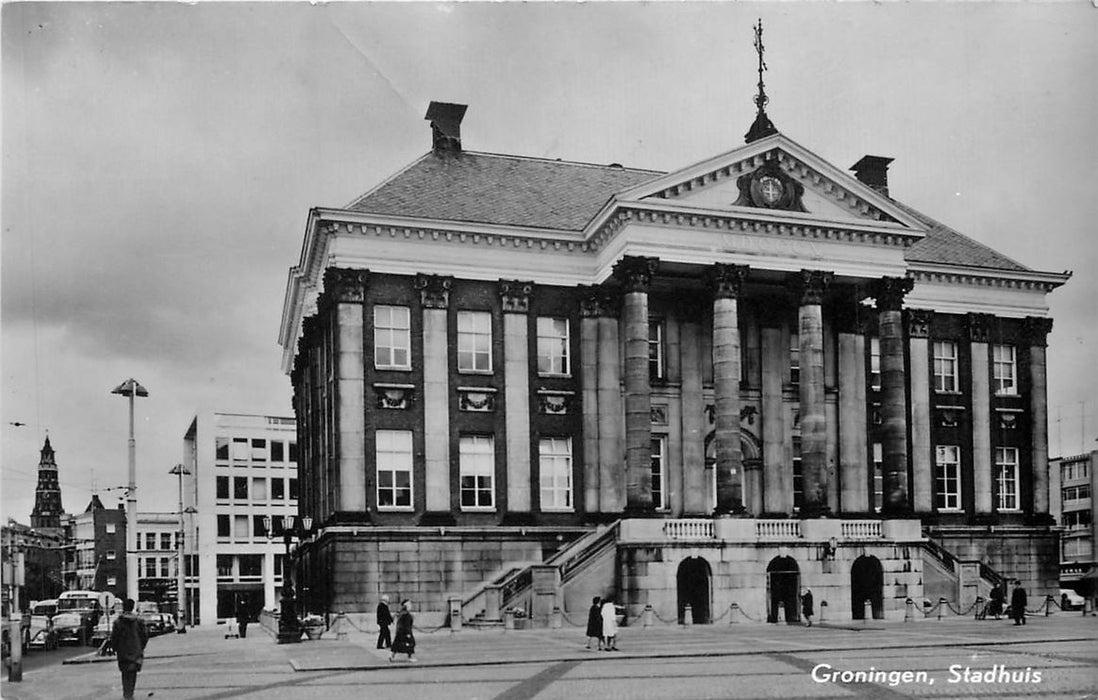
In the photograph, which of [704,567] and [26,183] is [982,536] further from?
[26,183]

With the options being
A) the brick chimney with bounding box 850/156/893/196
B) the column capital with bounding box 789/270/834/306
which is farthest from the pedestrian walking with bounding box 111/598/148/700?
the brick chimney with bounding box 850/156/893/196

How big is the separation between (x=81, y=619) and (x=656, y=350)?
24436mm

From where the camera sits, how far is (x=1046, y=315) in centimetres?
5412

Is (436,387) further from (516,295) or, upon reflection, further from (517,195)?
(517,195)

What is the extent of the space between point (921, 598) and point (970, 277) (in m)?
15.7

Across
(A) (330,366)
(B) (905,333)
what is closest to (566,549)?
(A) (330,366)

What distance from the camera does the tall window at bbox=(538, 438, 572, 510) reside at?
→ 45.7 metres

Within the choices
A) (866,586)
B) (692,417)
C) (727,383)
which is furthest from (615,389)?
(866,586)

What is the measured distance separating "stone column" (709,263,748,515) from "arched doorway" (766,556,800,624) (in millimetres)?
2312

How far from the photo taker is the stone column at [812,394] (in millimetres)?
43469

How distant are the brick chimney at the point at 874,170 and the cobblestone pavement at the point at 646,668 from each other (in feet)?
87.2

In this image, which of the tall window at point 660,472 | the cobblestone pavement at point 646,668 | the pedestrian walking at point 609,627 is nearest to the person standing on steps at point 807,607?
the cobblestone pavement at point 646,668

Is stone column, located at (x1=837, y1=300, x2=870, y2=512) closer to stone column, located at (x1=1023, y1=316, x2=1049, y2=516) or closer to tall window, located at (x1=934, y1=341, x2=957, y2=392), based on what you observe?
tall window, located at (x1=934, y1=341, x2=957, y2=392)

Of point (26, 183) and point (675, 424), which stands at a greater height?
point (26, 183)
